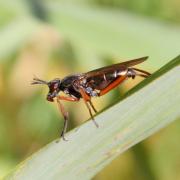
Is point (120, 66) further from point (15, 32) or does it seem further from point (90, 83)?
point (15, 32)

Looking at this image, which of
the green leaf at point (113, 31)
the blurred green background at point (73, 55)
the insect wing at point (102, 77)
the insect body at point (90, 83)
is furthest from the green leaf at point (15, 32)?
the insect wing at point (102, 77)

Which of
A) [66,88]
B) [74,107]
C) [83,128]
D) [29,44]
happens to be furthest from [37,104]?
[83,128]

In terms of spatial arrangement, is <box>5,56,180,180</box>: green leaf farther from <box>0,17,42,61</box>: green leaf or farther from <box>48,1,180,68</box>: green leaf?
<box>0,17,42,61</box>: green leaf

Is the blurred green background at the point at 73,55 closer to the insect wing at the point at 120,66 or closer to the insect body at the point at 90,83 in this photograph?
the insect body at the point at 90,83

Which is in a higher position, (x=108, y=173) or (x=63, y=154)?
(x=63, y=154)

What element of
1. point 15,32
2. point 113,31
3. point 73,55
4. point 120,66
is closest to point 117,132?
point 120,66

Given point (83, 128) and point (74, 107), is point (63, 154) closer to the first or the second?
point (83, 128)
